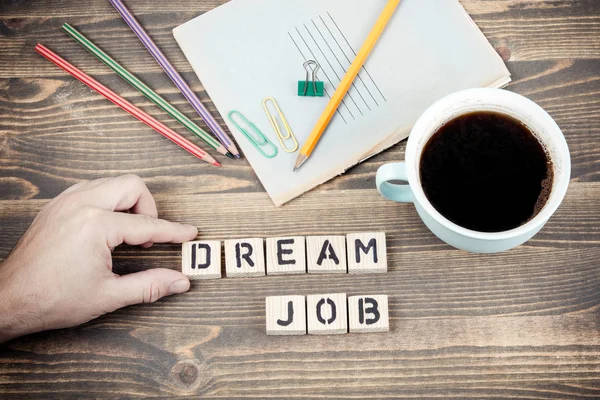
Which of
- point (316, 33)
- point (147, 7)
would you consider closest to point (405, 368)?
point (316, 33)

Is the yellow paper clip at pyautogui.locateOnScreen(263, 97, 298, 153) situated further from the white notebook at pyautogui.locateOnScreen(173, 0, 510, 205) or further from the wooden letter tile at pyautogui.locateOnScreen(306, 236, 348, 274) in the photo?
the wooden letter tile at pyautogui.locateOnScreen(306, 236, 348, 274)

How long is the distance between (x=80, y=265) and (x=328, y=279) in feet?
1.15

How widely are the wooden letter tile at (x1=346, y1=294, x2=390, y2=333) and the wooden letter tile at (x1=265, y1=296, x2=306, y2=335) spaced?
2.7 inches

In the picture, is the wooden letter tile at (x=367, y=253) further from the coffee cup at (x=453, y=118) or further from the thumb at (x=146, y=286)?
the thumb at (x=146, y=286)

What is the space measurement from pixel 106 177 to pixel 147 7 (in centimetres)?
29

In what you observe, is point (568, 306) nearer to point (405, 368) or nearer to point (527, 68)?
point (405, 368)

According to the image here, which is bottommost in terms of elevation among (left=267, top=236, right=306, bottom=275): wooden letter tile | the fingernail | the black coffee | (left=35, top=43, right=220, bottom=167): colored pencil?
the fingernail

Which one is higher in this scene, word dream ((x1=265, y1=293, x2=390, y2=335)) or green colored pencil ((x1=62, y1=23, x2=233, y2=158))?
green colored pencil ((x1=62, y1=23, x2=233, y2=158))

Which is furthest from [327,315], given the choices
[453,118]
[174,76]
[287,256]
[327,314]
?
[174,76]

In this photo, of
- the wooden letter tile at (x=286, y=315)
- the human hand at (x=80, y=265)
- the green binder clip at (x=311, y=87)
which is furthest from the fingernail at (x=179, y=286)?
the green binder clip at (x=311, y=87)

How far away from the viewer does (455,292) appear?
32.5 inches

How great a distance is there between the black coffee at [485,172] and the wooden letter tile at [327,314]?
0.66ft

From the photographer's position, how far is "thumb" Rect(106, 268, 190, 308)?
796 mm

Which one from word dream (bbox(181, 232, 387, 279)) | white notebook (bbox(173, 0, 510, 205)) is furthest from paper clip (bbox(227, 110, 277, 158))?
word dream (bbox(181, 232, 387, 279))
